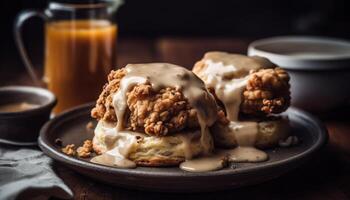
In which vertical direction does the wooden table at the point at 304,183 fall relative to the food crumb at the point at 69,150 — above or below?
below

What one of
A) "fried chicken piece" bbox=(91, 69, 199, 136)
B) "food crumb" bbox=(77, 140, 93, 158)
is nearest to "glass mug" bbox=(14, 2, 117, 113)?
"food crumb" bbox=(77, 140, 93, 158)

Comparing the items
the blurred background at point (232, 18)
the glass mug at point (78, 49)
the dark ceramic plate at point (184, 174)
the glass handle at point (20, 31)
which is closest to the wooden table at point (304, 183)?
the dark ceramic plate at point (184, 174)

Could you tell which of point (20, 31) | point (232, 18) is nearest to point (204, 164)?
point (20, 31)

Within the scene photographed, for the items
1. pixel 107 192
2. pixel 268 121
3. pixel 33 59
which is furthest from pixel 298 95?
pixel 33 59

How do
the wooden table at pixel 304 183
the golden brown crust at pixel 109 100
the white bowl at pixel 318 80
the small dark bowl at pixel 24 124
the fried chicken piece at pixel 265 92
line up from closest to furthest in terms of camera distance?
the wooden table at pixel 304 183 < the golden brown crust at pixel 109 100 < the fried chicken piece at pixel 265 92 < the small dark bowl at pixel 24 124 < the white bowl at pixel 318 80

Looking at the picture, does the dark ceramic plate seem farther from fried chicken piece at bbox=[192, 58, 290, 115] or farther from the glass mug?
the glass mug

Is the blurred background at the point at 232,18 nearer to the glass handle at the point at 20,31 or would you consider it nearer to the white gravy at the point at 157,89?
the glass handle at the point at 20,31

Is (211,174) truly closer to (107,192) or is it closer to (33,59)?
(107,192)

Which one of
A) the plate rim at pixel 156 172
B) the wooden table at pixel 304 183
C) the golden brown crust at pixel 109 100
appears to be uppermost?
the golden brown crust at pixel 109 100
